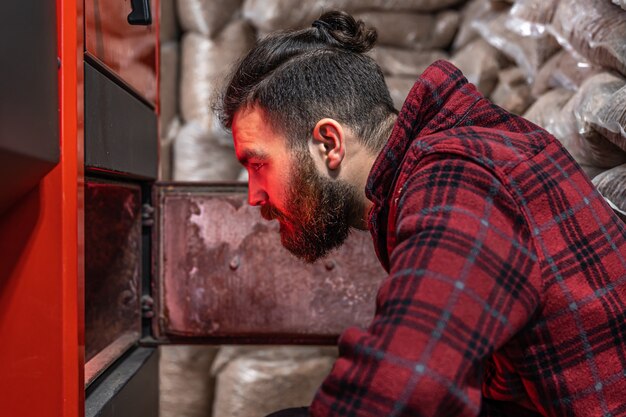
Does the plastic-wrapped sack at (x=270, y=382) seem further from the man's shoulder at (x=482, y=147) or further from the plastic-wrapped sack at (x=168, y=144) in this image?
the man's shoulder at (x=482, y=147)

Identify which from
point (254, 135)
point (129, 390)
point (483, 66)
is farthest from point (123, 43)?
point (483, 66)

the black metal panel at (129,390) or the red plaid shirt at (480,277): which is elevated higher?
the red plaid shirt at (480,277)

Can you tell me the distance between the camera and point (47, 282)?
96 cm

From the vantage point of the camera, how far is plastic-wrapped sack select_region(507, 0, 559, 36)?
1812 millimetres

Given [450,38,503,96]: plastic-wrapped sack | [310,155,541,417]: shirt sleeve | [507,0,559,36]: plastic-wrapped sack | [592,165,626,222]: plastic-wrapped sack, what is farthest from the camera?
[450,38,503,96]: plastic-wrapped sack

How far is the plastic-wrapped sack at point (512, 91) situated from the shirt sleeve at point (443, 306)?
54.7 inches

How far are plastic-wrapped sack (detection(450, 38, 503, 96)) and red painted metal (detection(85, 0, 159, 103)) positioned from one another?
1109 mm

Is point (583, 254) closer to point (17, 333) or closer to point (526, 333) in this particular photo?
point (526, 333)

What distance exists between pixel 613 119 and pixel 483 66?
1.07 meters

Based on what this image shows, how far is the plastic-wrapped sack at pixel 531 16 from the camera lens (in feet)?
5.95

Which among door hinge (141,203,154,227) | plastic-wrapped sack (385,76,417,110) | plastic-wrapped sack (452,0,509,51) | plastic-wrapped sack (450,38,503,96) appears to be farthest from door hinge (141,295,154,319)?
plastic-wrapped sack (452,0,509,51)

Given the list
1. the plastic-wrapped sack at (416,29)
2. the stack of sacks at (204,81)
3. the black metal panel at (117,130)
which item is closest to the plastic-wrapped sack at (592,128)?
the black metal panel at (117,130)

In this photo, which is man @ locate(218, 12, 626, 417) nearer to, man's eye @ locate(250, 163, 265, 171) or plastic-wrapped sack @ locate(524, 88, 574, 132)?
man's eye @ locate(250, 163, 265, 171)

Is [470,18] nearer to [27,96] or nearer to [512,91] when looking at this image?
[512,91]
